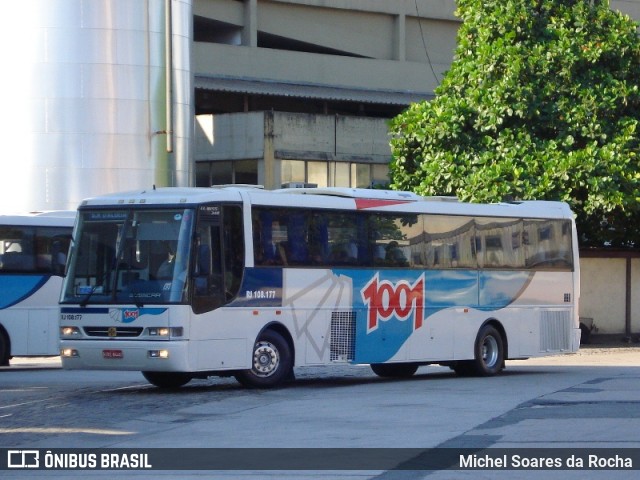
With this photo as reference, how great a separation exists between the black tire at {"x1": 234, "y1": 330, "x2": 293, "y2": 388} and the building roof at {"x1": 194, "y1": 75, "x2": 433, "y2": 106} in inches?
1241

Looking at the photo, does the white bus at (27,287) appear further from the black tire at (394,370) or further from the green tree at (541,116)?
the green tree at (541,116)

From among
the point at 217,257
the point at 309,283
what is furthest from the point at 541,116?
the point at 217,257

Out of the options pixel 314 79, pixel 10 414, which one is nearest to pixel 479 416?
pixel 10 414

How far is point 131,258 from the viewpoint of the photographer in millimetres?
19469

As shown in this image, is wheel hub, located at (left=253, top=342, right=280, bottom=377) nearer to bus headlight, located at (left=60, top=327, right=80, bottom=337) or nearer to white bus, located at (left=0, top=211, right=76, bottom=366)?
bus headlight, located at (left=60, top=327, right=80, bottom=337)

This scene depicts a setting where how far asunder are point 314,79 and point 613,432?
42305mm

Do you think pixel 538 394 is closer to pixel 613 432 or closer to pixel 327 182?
pixel 613 432

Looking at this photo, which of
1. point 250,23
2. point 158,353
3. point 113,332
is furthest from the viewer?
point 250,23

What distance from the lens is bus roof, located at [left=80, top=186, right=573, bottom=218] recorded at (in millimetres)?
19859

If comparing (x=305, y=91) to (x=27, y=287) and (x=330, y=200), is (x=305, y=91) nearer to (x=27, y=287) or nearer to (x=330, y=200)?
(x=27, y=287)

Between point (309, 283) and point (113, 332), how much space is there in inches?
136

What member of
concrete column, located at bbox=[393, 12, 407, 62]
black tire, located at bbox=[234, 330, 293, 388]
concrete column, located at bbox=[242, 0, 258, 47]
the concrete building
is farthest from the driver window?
concrete column, located at bbox=[393, 12, 407, 62]

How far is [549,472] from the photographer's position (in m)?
11.3

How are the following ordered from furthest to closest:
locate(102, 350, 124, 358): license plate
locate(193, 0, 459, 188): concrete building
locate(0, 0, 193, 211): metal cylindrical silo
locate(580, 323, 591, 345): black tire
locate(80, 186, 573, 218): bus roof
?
locate(193, 0, 459, 188): concrete building < locate(0, 0, 193, 211): metal cylindrical silo < locate(580, 323, 591, 345): black tire < locate(80, 186, 573, 218): bus roof < locate(102, 350, 124, 358): license plate
